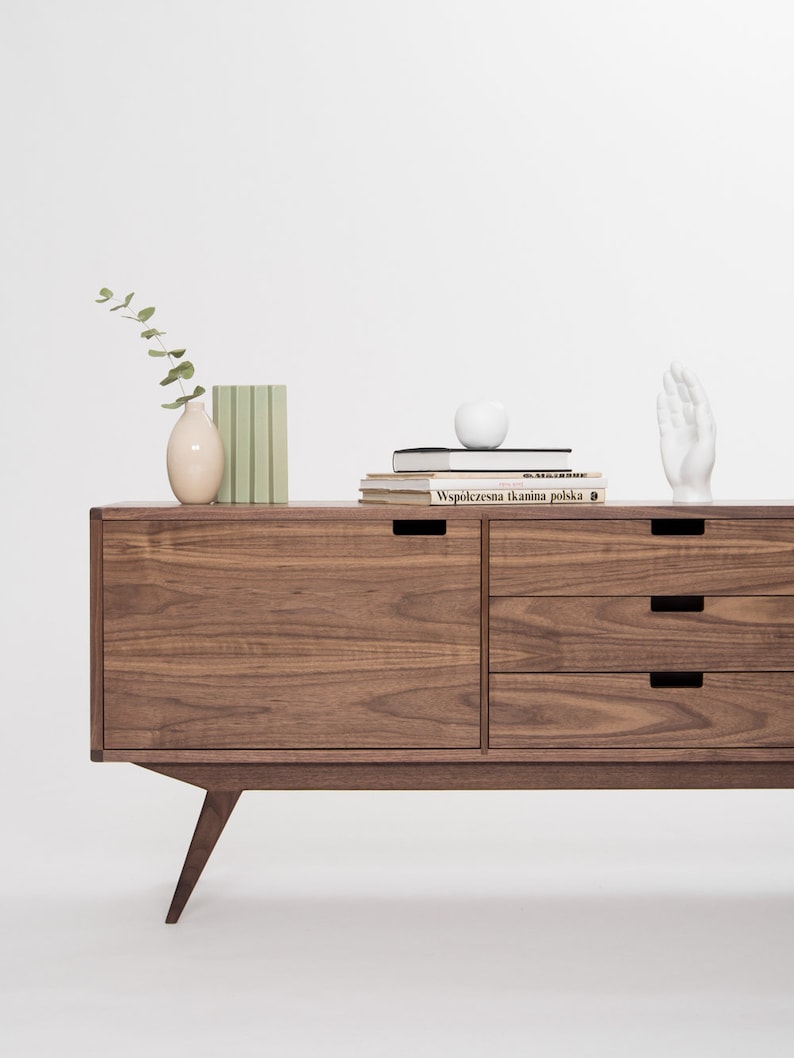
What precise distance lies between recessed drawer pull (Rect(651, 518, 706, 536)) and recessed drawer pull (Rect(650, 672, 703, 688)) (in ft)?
0.85

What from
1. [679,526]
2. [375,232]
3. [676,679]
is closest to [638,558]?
[679,526]

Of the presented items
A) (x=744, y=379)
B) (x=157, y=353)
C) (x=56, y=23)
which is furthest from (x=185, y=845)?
(x=56, y=23)

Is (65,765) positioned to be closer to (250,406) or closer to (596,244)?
(250,406)

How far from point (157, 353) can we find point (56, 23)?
212cm

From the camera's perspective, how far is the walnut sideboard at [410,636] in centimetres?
249

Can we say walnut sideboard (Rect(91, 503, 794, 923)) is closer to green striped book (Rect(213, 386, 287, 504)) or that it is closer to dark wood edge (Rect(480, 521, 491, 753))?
dark wood edge (Rect(480, 521, 491, 753))

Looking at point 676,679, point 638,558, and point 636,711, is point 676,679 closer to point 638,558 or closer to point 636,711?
point 636,711

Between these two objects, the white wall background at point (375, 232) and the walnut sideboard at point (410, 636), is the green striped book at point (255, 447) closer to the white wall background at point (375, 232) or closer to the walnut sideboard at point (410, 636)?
the walnut sideboard at point (410, 636)

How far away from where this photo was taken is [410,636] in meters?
2.49

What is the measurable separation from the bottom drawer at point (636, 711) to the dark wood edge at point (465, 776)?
2.1 inches

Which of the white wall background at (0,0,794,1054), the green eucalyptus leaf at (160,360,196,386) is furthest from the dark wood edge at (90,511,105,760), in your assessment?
the white wall background at (0,0,794,1054)

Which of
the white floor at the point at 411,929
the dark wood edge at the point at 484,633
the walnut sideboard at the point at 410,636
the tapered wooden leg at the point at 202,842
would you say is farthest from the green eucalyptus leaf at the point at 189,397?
the white floor at the point at 411,929

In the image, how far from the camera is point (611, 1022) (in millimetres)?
2242

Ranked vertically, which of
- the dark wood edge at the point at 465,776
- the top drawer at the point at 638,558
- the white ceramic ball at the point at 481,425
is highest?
the white ceramic ball at the point at 481,425
